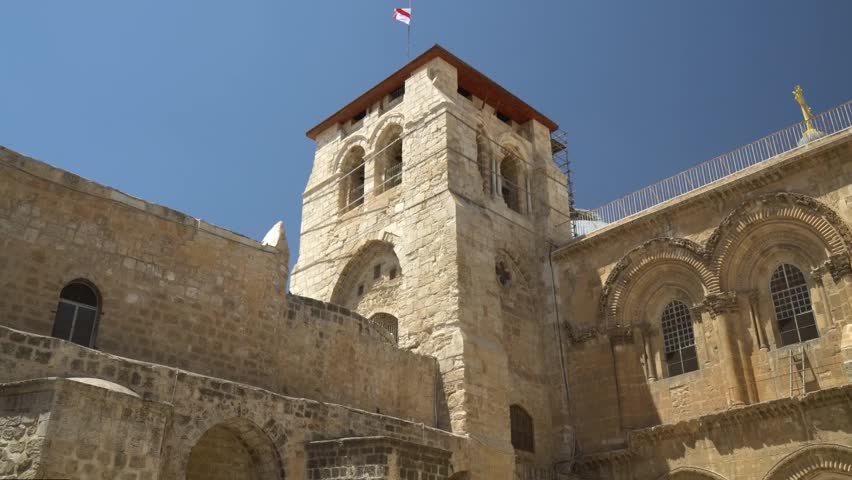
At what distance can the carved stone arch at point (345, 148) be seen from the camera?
65.9 ft

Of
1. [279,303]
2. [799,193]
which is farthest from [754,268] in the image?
[279,303]

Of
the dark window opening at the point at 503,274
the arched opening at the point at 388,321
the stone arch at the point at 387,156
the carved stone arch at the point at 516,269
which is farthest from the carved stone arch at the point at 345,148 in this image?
the dark window opening at the point at 503,274

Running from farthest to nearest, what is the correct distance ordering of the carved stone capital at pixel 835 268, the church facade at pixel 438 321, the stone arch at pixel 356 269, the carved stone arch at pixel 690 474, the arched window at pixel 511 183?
the arched window at pixel 511 183 → the stone arch at pixel 356 269 → the carved stone arch at pixel 690 474 → the carved stone capital at pixel 835 268 → the church facade at pixel 438 321

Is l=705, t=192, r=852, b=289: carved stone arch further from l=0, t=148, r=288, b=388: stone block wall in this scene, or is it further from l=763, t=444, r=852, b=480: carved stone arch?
l=0, t=148, r=288, b=388: stone block wall

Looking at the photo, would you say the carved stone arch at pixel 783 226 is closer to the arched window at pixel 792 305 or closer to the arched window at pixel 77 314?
the arched window at pixel 792 305

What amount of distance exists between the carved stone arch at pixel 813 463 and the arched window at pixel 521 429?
180 inches

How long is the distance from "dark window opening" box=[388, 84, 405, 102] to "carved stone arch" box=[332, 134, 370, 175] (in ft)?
4.27

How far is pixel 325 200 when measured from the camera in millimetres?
20188

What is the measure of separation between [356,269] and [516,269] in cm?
399

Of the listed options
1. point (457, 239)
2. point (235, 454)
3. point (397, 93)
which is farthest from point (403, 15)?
point (235, 454)

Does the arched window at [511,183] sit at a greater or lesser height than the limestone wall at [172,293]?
greater

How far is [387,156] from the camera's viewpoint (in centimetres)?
1928

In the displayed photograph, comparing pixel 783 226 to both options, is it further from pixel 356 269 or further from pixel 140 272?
pixel 140 272

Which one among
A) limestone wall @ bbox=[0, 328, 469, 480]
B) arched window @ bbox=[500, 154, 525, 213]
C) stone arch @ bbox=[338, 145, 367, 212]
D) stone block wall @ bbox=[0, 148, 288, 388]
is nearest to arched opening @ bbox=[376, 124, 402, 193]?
→ stone arch @ bbox=[338, 145, 367, 212]
